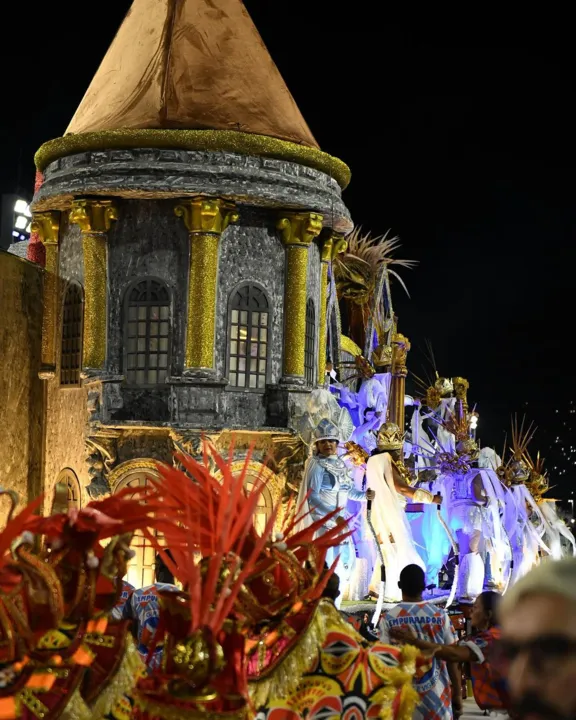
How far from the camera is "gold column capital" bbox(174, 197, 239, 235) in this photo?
17219 mm

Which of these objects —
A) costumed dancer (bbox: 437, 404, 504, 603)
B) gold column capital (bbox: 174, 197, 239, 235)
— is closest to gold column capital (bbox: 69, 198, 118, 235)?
gold column capital (bbox: 174, 197, 239, 235)

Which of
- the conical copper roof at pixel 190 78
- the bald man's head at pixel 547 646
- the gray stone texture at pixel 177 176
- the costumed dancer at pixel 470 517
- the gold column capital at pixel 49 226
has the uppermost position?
the conical copper roof at pixel 190 78

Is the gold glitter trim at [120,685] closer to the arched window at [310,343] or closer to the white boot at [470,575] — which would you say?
the white boot at [470,575]

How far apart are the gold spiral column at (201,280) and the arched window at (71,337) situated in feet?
6.25

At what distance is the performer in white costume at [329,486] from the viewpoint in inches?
606

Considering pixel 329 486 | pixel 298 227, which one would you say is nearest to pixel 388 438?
pixel 329 486

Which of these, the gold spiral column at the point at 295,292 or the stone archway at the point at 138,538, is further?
the gold spiral column at the point at 295,292

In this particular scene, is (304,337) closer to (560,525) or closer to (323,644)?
(560,525)

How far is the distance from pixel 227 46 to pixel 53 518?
14331mm

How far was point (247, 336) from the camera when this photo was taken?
59.2 ft

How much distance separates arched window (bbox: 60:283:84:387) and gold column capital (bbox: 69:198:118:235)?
105cm

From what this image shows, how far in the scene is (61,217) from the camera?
18516mm

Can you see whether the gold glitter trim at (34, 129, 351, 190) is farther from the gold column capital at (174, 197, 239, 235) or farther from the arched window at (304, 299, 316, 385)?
the arched window at (304, 299, 316, 385)

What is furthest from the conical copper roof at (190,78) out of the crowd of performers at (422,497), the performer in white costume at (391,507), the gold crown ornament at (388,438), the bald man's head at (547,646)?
the bald man's head at (547,646)
